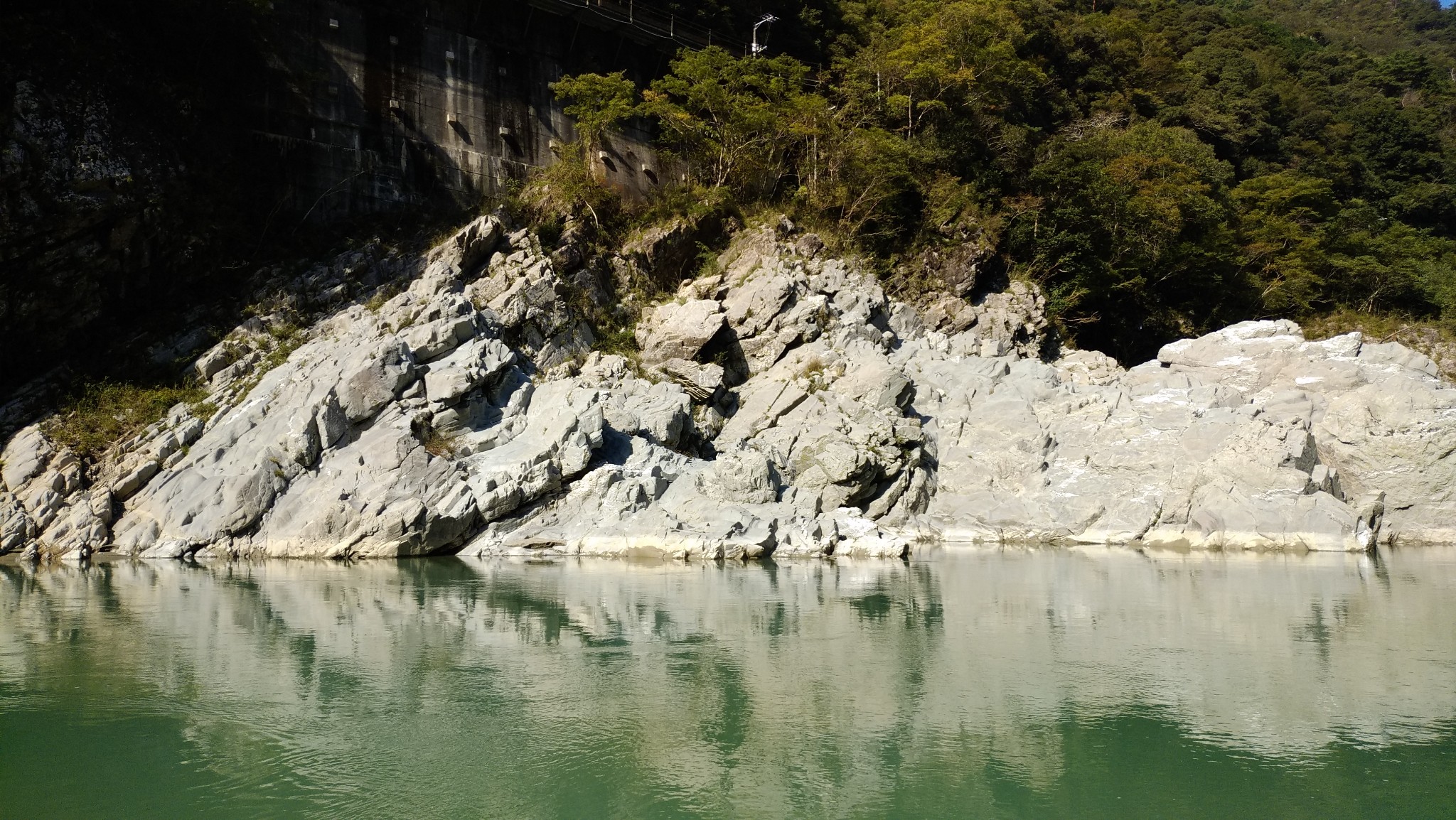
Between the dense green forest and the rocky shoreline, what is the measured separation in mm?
5549

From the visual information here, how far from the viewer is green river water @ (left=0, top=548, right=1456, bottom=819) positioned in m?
7.13

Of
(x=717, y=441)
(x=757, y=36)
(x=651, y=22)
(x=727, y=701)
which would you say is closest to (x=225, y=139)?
(x=651, y=22)

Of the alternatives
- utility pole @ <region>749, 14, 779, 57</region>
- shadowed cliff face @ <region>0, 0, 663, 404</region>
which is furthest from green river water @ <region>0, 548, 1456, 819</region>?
utility pole @ <region>749, 14, 779, 57</region>

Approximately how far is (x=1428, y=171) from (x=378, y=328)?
57.5 metres

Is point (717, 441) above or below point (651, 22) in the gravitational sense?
below

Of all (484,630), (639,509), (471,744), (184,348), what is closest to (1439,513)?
(639,509)

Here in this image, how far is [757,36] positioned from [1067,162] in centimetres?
1318

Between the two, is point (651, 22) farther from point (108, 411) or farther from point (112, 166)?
point (108, 411)

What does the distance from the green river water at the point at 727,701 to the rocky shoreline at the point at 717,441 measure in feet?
16.9

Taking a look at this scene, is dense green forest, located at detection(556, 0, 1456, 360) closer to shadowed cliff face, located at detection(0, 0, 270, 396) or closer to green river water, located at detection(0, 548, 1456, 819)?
shadowed cliff face, located at detection(0, 0, 270, 396)

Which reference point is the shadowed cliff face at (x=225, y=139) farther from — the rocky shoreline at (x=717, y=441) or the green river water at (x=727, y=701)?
the green river water at (x=727, y=701)

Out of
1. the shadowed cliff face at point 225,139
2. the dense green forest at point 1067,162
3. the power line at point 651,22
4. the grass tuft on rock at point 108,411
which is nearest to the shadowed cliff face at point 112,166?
the shadowed cliff face at point 225,139

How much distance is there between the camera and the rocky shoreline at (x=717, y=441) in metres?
22.0

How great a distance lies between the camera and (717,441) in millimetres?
27781
